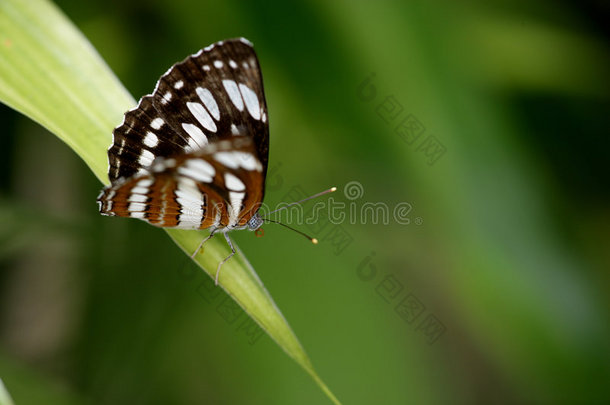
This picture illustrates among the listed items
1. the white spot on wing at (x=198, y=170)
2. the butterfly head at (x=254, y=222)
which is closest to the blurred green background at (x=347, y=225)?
the butterfly head at (x=254, y=222)

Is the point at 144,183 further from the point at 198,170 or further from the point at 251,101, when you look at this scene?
the point at 251,101

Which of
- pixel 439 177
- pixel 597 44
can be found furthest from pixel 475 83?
pixel 597 44

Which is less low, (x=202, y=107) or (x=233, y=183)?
(x=202, y=107)

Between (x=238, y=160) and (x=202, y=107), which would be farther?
(x=202, y=107)

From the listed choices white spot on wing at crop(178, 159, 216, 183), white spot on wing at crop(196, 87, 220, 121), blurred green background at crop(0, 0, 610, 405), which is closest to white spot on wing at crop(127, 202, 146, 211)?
white spot on wing at crop(178, 159, 216, 183)

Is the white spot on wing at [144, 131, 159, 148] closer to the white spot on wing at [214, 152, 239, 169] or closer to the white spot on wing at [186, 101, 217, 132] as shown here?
the white spot on wing at [186, 101, 217, 132]

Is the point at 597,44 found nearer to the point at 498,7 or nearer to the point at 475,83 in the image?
the point at 498,7

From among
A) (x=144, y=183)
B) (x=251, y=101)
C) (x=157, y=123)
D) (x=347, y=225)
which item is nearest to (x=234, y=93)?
(x=251, y=101)
